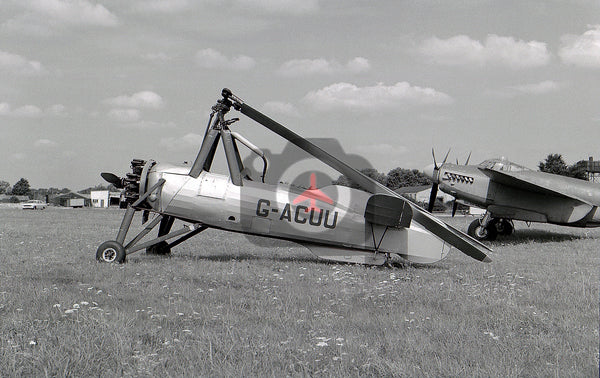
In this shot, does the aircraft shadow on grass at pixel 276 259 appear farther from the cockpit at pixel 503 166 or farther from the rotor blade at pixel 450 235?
the cockpit at pixel 503 166

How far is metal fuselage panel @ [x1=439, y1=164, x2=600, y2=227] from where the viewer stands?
18.8 m

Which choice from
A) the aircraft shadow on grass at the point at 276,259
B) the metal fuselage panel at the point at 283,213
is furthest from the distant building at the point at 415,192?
the aircraft shadow on grass at the point at 276,259

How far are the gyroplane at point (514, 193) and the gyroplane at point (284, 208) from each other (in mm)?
9156

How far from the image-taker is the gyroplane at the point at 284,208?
10648 millimetres

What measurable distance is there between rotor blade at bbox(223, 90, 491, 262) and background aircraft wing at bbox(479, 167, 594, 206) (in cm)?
840

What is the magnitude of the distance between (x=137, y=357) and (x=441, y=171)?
57.4 ft

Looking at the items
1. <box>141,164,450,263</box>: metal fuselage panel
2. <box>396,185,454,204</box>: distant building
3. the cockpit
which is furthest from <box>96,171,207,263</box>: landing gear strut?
the cockpit

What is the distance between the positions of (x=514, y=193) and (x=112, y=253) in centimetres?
1506

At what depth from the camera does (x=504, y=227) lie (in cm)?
2081

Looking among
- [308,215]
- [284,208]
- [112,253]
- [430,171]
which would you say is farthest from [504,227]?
[112,253]

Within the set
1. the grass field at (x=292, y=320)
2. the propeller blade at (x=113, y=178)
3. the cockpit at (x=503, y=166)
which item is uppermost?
the cockpit at (x=503, y=166)

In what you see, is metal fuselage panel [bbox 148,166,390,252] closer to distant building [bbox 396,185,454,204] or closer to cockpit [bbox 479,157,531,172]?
distant building [bbox 396,185,454,204]

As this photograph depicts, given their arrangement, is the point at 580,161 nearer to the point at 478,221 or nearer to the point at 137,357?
the point at 478,221

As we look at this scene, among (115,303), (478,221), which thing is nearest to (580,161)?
(478,221)
